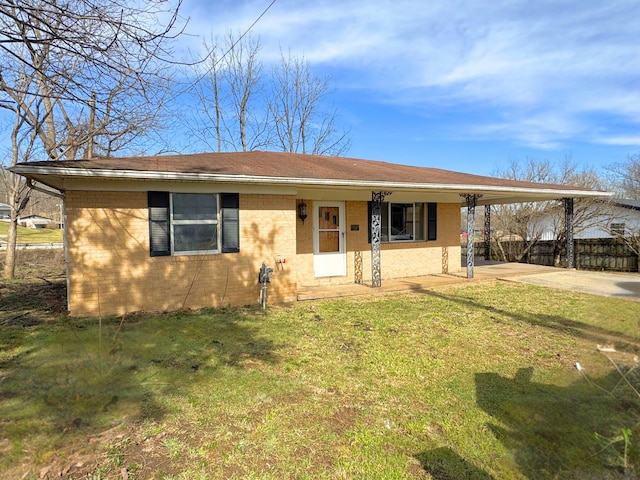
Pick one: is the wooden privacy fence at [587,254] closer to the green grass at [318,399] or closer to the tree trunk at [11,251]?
the green grass at [318,399]

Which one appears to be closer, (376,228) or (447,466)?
(447,466)

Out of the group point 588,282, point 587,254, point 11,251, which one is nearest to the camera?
point 588,282

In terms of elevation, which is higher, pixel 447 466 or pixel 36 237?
pixel 36 237

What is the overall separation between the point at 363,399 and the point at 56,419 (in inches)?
101

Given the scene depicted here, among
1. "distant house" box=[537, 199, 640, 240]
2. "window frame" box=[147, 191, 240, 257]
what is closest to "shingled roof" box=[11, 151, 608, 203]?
"window frame" box=[147, 191, 240, 257]

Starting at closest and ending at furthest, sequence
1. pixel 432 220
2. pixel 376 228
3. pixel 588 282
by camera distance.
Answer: pixel 376 228, pixel 588 282, pixel 432 220

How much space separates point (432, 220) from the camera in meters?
11.1

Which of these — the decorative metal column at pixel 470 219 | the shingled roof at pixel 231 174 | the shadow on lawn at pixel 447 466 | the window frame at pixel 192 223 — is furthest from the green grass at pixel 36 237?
the shadow on lawn at pixel 447 466

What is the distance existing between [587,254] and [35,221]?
6835cm

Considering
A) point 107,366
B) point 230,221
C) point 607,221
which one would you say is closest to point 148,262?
point 230,221

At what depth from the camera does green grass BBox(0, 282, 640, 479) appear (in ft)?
8.30

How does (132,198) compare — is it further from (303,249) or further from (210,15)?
(303,249)

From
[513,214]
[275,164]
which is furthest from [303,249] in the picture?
→ [513,214]

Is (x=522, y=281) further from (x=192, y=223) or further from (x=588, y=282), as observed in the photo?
(x=192, y=223)
